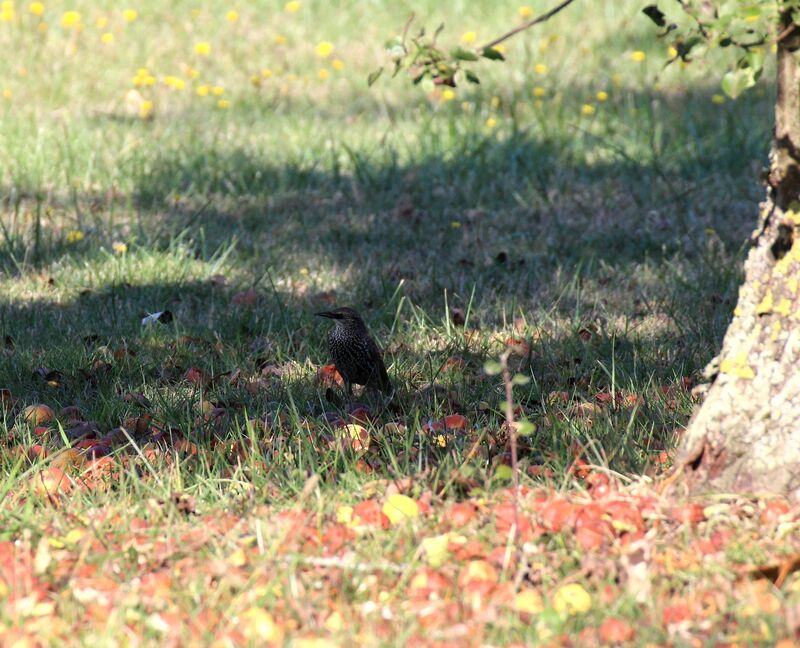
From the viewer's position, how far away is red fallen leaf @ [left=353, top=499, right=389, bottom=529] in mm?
2898

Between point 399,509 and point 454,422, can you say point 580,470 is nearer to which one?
point 454,422

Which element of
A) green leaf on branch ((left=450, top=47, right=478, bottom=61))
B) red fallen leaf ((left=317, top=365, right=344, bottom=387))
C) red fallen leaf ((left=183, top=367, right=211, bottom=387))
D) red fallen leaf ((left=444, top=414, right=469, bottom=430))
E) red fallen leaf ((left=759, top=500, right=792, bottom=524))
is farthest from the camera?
red fallen leaf ((left=317, top=365, right=344, bottom=387))

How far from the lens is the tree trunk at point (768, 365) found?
113 inches

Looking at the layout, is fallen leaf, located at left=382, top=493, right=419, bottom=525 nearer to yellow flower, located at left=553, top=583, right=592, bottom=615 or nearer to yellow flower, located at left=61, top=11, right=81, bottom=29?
yellow flower, located at left=553, top=583, right=592, bottom=615

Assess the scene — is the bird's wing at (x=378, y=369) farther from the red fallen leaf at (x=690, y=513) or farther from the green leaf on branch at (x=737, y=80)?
the green leaf on branch at (x=737, y=80)

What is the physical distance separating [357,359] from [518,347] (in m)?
0.79

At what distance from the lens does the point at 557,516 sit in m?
2.83

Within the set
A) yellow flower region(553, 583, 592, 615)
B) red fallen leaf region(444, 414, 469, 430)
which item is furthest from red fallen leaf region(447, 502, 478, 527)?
red fallen leaf region(444, 414, 469, 430)

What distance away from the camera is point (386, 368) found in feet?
14.6

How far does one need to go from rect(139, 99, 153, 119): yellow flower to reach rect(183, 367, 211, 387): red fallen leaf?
4.39 m

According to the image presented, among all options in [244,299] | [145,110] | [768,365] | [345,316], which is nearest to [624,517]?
[768,365]

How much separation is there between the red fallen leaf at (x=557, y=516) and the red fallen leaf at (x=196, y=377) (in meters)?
1.77

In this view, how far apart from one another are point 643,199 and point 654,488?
162 inches

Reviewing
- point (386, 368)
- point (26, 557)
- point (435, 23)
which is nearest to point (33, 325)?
point (386, 368)
